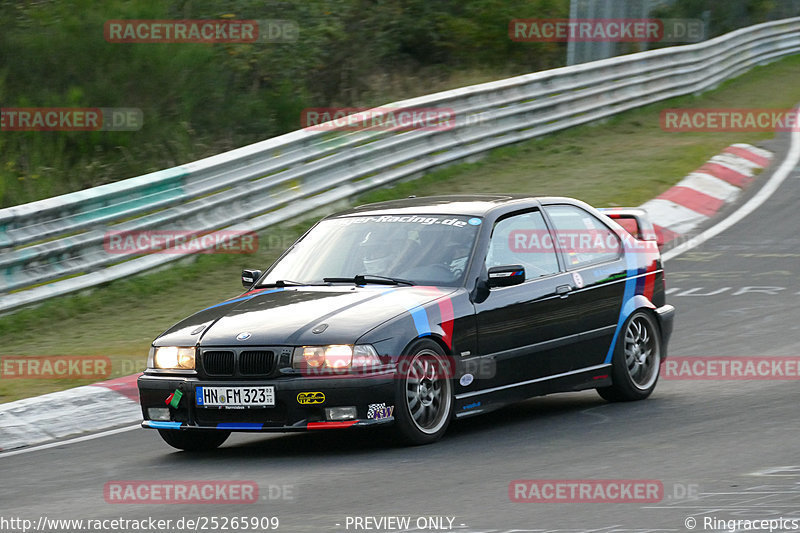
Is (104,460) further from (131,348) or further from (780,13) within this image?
(780,13)

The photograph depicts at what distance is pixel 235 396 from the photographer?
23.3 ft

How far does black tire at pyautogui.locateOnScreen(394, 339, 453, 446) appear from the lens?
710 cm

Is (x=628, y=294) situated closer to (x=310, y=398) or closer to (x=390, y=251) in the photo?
(x=390, y=251)

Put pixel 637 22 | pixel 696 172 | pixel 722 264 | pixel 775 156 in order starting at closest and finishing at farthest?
pixel 722 264, pixel 696 172, pixel 775 156, pixel 637 22

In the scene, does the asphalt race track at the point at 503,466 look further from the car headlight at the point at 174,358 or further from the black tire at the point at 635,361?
the car headlight at the point at 174,358

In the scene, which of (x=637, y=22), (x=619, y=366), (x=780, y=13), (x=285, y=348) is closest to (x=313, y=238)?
(x=285, y=348)

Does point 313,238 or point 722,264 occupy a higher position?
point 313,238

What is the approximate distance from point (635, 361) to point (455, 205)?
1720 millimetres

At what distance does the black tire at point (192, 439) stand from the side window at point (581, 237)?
258 centimetres

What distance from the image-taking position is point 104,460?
7527 millimetres

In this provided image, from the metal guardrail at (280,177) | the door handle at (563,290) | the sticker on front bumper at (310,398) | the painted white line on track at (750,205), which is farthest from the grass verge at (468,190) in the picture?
the door handle at (563,290)

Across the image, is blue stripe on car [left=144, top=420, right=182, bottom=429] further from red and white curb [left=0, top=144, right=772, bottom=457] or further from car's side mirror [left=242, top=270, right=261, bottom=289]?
car's side mirror [left=242, top=270, right=261, bottom=289]

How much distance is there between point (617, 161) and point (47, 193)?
848cm

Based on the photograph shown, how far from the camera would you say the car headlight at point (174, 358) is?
733 cm
